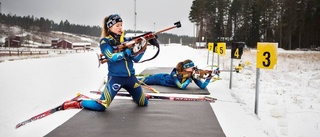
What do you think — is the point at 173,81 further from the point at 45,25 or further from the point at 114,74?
the point at 45,25

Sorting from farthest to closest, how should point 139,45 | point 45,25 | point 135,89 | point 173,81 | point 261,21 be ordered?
point 45,25 → point 261,21 → point 173,81 → point 135,89 → point 139,45

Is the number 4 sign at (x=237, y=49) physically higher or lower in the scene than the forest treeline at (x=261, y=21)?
lower

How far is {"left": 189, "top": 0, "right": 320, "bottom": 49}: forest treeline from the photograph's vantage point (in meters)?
44.6

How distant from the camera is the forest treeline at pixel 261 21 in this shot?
146ft

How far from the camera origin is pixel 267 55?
4941 mm

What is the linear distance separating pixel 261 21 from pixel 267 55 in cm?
5096

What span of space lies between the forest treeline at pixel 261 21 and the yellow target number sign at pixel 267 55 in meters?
44.1

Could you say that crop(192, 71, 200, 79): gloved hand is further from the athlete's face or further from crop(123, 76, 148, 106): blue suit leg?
the athlete's face

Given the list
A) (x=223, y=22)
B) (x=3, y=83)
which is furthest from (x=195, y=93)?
(x=223, y=22)

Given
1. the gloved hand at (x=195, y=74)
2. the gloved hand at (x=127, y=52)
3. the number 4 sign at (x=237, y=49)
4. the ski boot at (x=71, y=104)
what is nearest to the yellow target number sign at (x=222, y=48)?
the number 4 sign at (x=237, y=49)

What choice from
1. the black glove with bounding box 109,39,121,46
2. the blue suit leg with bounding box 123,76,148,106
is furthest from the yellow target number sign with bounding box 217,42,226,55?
the black glove with bounding box 109,39,121,46

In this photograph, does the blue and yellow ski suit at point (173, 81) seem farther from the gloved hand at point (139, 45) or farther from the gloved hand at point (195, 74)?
the gloved hand at point (139, 45)

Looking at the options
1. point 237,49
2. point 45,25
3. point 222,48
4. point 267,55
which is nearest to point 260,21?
point 222,48

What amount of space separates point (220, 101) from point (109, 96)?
8.32ft
